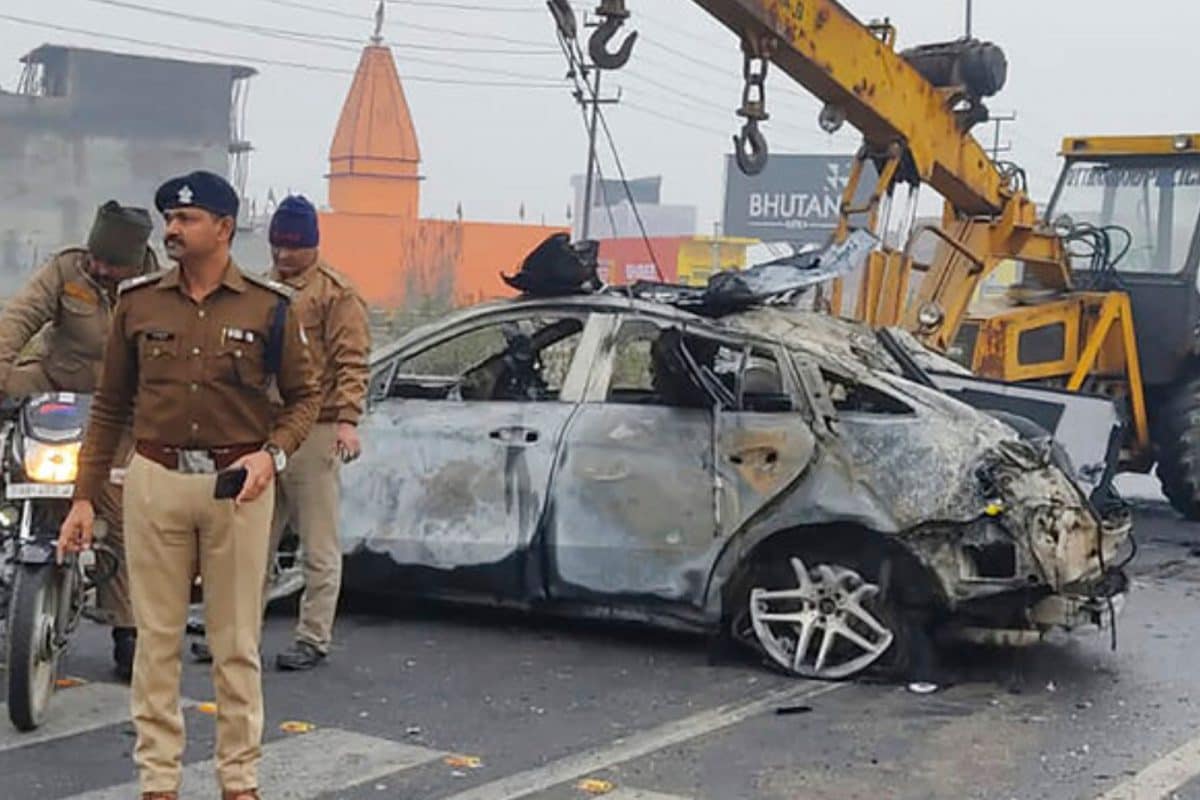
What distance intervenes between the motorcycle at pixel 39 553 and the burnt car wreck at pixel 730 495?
1.77 meters

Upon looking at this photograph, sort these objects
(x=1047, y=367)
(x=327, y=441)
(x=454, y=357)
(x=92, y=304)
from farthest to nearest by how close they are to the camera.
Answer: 1. (x=1047, y=367)
2. (x=454, y=357)
3. (x=327, y=441)
4. (x=92, y=304)

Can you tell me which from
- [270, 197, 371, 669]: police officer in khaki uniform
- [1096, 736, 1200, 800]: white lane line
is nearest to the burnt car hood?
[1096, 736, 1200, 800]: white lane line

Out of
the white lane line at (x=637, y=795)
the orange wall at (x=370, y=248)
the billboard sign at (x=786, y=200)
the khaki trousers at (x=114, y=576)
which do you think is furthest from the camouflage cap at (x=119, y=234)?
the billboard sign at (x=786, y=200)

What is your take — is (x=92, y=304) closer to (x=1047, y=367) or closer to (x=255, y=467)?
(x=255, y=467)

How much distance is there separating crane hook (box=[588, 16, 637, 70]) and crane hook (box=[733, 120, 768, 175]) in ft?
4.06

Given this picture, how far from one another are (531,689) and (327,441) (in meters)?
1.31

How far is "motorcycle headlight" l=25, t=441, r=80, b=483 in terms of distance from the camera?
19.5ft

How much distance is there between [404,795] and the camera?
206 inches

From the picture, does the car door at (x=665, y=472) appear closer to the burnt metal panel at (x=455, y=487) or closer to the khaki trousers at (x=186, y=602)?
the burnt metal panel at (x=455, y=487)

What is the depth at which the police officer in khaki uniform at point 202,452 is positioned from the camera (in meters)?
4.59

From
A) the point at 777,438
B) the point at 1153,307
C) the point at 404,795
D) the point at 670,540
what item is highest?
the point at 1153,307

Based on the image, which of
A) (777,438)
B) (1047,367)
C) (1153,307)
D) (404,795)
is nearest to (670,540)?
(777,438)

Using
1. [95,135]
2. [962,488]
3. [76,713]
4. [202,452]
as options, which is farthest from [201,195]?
[95,135]

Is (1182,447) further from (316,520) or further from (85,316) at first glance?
(85,316)
